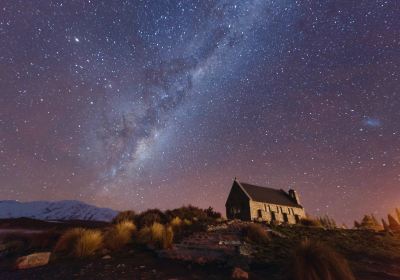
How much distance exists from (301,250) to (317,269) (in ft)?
2.49

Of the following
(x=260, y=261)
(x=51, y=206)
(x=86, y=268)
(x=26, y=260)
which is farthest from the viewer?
(x=51, y=206)

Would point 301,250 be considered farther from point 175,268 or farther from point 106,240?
point 106,240

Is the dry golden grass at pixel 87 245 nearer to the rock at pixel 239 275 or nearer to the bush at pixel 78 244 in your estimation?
the bush at pixel 78 244

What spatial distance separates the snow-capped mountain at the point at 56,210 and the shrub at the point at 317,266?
5760 inches

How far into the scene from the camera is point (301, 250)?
7254 mm

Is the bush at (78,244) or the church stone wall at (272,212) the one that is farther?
the church stone wall at (272,212)

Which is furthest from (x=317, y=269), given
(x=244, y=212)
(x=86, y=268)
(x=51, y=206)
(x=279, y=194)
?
(x=51, y=206)

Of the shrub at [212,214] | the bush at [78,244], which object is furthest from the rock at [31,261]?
the shrub at [212,214]

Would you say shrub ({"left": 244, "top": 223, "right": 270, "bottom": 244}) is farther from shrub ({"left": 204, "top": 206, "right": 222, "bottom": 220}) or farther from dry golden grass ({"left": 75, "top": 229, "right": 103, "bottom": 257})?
shrub ({"left": 204, "top": 206, "right": 222, "bottom": 220})

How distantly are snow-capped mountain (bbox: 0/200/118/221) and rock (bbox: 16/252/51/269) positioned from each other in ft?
461

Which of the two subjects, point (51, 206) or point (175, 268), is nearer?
point (175, 268)

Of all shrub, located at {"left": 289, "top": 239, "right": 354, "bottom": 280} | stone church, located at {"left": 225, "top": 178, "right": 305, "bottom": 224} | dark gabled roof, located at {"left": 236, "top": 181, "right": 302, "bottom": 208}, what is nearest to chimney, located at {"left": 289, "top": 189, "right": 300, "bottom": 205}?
stone church, located at {"left": 225, "top": 178, "right": 305, "bottom": 224}

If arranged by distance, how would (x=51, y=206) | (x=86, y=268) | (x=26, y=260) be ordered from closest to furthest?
(x=86, y=268)
(x=26, y=260)
(x=51, y=206)

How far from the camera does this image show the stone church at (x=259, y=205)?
38.8 m
